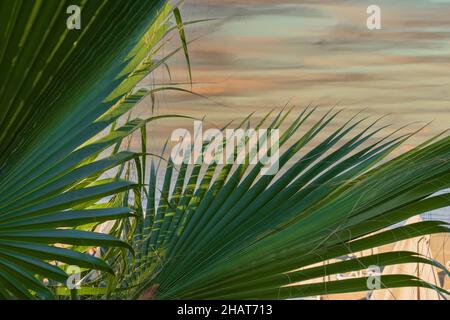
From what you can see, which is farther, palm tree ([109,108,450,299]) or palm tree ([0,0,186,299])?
palm tree ([109,108,450,299])

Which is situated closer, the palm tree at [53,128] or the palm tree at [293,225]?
the palm tree at [53,128]

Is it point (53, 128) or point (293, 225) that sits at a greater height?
point (53, 128)

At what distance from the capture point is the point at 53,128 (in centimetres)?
120

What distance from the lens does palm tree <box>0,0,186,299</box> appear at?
106 cm

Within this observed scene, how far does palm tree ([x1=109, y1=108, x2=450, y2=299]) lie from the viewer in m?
1.17

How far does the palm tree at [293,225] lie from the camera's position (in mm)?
1171

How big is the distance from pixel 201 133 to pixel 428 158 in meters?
0.82

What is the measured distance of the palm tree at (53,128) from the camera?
1.06 meters

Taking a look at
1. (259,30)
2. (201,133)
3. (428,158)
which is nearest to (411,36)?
(259,30)

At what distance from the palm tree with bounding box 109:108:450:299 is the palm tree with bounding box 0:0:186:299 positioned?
0.20 metres

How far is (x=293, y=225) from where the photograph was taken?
128cm

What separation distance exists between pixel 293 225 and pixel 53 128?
499mm

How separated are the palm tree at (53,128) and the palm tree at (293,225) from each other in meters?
0.20
